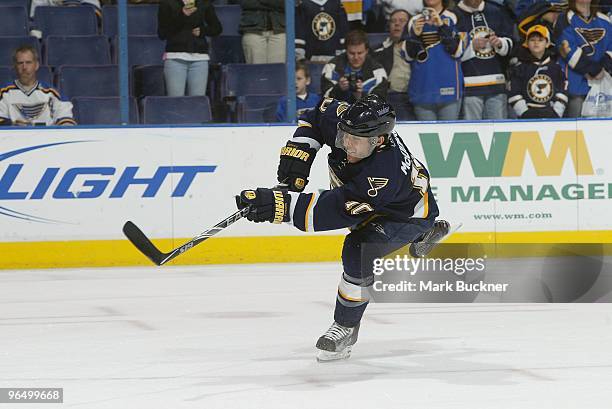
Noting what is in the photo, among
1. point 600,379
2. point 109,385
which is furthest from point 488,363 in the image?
point 109,385

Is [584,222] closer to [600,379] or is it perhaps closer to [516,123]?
[516,123]

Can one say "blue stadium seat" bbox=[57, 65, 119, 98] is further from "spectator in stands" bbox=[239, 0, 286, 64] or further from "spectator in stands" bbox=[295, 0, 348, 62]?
"spectator in stands" bbox=[295, 0, 348, 62]

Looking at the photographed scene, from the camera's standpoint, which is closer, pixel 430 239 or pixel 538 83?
pixel 430 239

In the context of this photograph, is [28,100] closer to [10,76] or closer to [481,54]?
[10,76]

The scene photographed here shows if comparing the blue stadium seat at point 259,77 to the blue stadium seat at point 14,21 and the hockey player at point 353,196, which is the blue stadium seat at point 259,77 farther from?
the hockey player at point 353,196

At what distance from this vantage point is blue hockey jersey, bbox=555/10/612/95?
861cm

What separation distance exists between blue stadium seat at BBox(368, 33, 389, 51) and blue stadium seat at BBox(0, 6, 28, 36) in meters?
2.51

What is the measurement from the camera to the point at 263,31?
831 centimetres

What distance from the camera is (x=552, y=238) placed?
8297 millimetres

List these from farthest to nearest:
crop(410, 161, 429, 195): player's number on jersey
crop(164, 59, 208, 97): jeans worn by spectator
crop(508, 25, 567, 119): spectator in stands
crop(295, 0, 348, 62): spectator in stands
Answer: crop(508, 25, 567, 119): spectator in stands
crop(295, 0, 348, 62): spectator in stands
crop(164, 59, 208, 97): jeans worn by spectator
crop(410, 161, 429, 195): player's number on jersey

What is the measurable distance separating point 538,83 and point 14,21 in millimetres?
3882

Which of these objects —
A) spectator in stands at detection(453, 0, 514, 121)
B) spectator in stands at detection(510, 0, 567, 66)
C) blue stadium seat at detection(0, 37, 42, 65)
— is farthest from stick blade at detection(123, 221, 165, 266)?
spectator in stands at detection(510, 0, 567, 66)

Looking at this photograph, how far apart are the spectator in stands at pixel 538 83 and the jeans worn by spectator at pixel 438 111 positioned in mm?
431

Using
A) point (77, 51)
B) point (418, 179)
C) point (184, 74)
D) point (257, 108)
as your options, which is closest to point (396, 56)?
→ point (257, 108)
